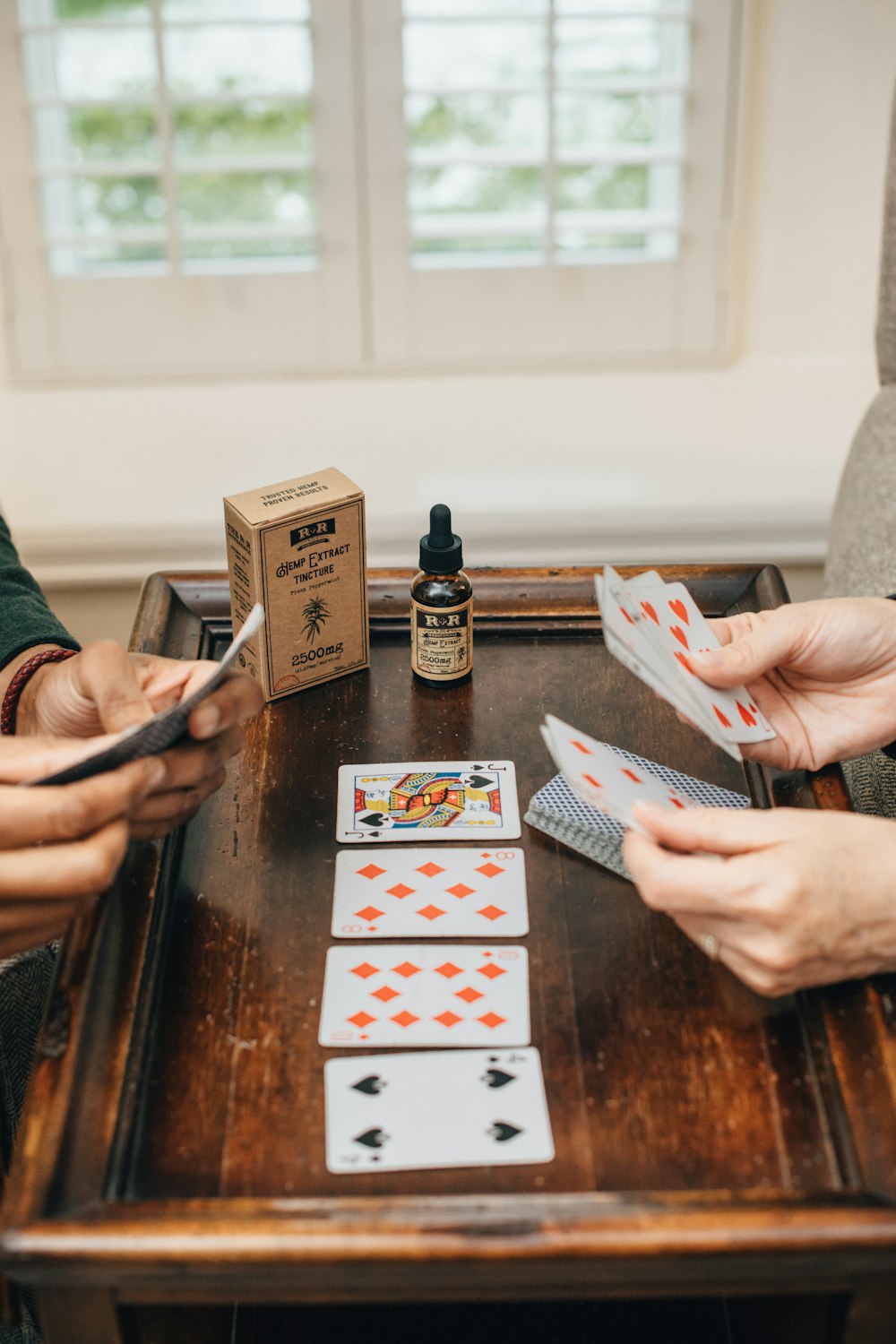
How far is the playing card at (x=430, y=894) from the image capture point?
961 millimetres

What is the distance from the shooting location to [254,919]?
0.98 meters

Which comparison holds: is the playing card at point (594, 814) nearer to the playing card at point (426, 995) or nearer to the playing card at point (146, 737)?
the playing card at point (426, 995)

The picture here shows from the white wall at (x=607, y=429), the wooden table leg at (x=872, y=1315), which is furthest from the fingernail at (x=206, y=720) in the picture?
the white wall at (x=607, y=429)

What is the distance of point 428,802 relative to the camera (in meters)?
1.09

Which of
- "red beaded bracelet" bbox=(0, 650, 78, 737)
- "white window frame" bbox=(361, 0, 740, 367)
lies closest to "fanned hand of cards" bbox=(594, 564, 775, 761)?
"red beaded bracelet" bbox=(0, 650, 78, 737)

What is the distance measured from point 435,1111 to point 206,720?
1.06 feet

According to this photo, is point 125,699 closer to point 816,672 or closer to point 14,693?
point 14,693

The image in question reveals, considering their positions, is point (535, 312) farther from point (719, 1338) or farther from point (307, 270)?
point (719, 1338)

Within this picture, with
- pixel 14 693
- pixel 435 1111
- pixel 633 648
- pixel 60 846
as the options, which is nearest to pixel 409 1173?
pixel 435 1111

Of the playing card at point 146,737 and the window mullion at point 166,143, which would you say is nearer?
the playing card at point 146,737

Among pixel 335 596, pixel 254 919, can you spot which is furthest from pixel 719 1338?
pixel 335 596

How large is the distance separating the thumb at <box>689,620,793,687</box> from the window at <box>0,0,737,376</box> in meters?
1.28

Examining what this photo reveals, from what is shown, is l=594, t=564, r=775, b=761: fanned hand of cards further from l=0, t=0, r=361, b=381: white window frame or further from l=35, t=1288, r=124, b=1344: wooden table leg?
l=0, t=0, r=361, b=381: white window frame

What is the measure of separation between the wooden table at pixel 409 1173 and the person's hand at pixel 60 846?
4cm
